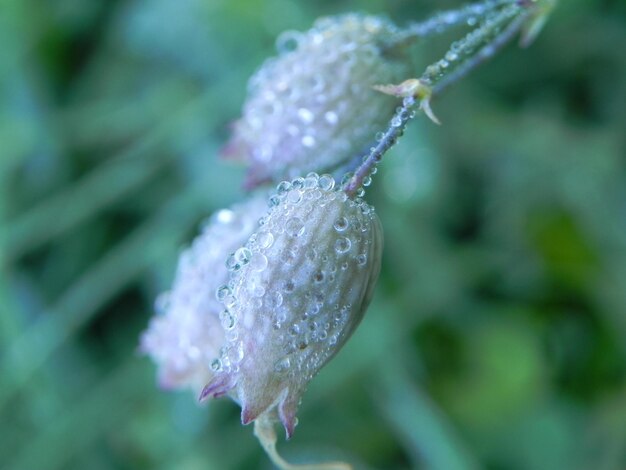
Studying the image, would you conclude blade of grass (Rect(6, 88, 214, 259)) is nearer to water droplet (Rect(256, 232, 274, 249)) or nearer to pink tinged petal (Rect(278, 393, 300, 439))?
water droplet (Rect(256, 232, 274, 249))

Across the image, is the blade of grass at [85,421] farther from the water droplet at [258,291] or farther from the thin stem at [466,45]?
the thin stem at [466,45]

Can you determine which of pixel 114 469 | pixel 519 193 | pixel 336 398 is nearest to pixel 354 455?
pixel 336 398

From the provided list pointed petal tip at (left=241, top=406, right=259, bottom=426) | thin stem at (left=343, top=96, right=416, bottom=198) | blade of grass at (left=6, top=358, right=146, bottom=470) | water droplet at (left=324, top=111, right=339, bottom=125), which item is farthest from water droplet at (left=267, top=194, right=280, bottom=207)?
blade of grass at (left=6, top=358, right=146, bottom=470)

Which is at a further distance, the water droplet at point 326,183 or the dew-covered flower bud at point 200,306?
the dew-covered flower bud at point 200,306

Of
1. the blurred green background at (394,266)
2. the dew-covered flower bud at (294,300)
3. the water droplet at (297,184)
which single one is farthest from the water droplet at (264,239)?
the blurred green background at (394,266)

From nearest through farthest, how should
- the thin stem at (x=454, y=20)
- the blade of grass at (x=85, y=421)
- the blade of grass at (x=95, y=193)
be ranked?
the thin stem at (x=454, y=20)
the blade of grass at (x=85, y=421)
the blade of grass at (x=95, y=193)

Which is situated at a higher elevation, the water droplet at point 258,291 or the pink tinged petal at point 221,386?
the water droplet at point 258,291

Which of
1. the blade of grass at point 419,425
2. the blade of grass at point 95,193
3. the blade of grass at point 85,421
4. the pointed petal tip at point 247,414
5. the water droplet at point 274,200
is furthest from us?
the blade of grass at point 95,193
